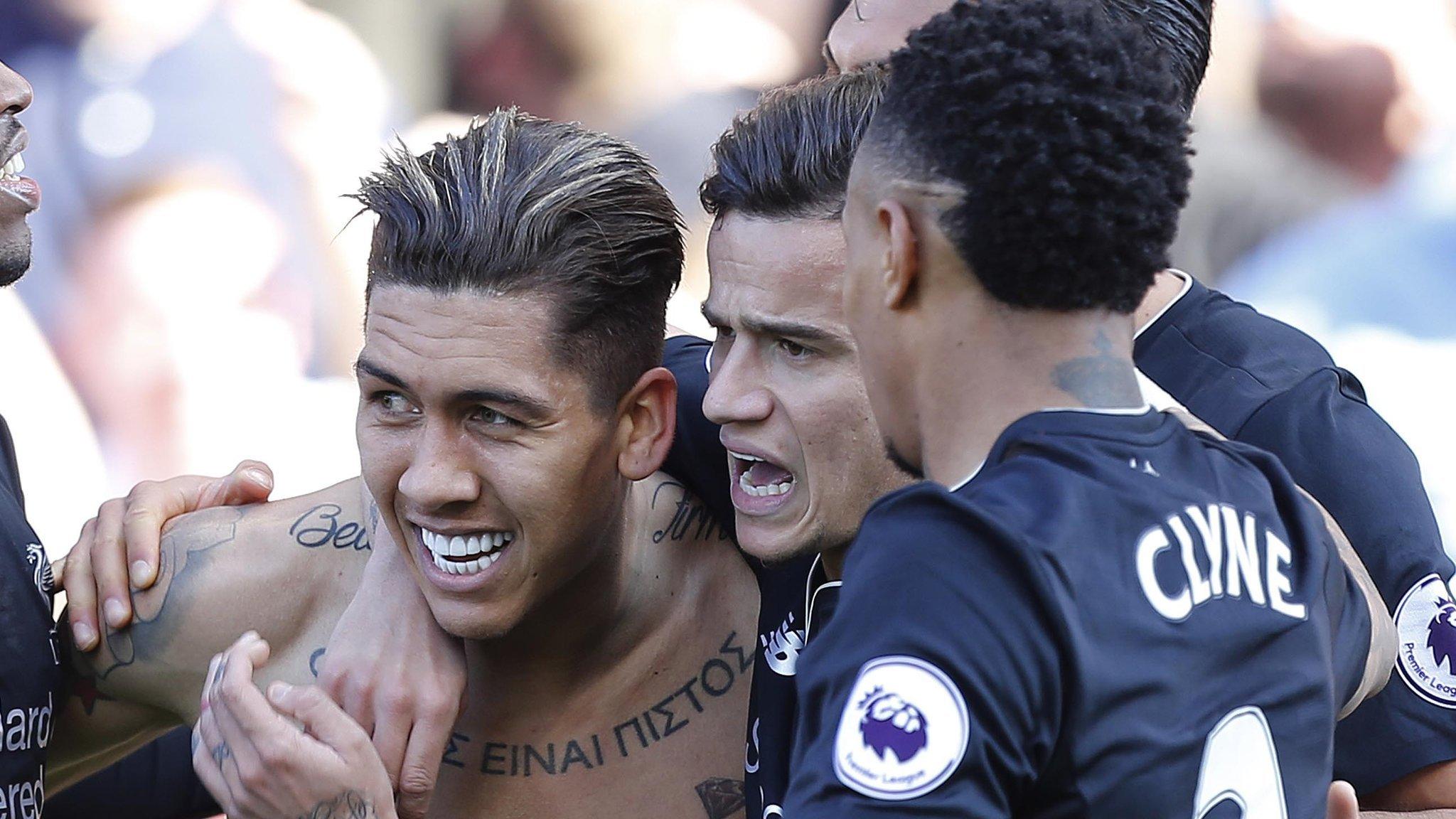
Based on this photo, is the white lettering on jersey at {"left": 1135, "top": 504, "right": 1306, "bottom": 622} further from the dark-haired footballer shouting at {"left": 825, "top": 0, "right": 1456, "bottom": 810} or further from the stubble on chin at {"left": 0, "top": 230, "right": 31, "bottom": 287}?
the stubble on chin at {"left": 0, "top": 230, "right": 31, "bottom": 287}

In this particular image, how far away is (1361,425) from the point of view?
214 centimetres

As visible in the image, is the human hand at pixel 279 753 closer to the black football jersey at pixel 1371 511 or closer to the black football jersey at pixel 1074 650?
the black football jersey at pixel 1074 650

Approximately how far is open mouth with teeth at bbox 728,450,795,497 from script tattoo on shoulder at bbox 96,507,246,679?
35.4 inches

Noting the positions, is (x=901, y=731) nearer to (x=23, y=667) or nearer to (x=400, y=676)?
(x=400, y=676)

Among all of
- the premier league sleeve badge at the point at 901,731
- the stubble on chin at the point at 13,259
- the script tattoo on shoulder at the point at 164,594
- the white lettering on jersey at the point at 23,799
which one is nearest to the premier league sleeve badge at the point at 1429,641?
the premier league sleeve badge at the point at 901,731

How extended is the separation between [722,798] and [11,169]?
1610 millimetres

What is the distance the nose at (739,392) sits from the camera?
214cm

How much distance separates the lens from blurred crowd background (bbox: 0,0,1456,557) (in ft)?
15.6

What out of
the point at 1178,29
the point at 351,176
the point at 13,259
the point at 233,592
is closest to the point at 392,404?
the point at 233,592

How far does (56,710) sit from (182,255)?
269 centimetres

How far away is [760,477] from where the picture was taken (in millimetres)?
2213

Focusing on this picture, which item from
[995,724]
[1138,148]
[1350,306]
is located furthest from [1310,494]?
[1350,306]

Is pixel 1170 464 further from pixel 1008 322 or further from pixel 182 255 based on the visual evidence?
pixel 182 255

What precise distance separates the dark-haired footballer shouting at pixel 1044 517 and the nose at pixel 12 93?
1.71 m
